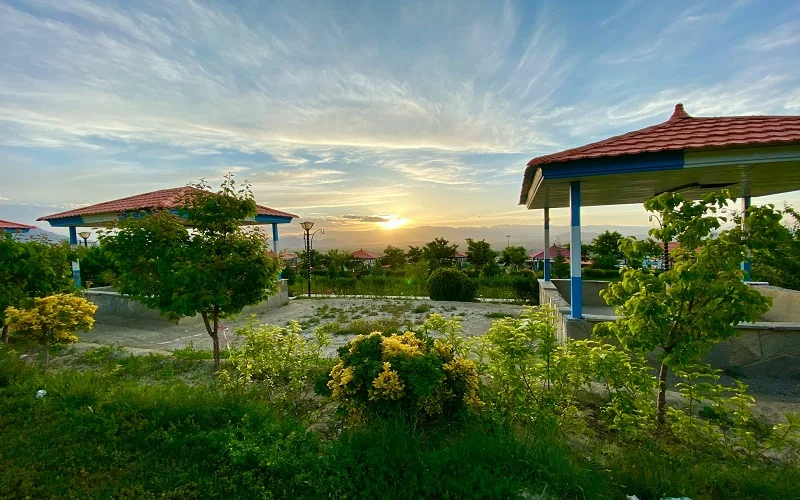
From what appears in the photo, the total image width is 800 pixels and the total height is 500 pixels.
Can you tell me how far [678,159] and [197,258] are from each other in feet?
19.2

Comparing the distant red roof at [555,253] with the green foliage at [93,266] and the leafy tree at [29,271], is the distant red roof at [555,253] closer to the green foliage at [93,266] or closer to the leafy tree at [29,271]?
the leafy tree at [29,271]

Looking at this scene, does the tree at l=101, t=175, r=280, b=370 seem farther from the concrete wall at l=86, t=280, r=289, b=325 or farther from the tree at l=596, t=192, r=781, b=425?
the concrete wall at l=86, t=280, r=289, b=325

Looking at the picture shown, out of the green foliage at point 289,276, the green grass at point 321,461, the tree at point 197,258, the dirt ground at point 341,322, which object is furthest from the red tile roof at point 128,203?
the green grass at point 321,461

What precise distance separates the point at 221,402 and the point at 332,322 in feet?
17.0

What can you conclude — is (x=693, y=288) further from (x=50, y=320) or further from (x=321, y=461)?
(x=50, y=320)

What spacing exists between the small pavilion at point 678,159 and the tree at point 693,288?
200 centimetres

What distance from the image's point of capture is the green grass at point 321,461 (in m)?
2.24

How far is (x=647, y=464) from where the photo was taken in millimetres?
2357

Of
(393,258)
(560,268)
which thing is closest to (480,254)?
(560,268)

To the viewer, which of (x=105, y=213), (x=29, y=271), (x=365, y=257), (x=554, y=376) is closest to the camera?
(x=554, y=376)

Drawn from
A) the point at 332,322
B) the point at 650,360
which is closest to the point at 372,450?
the point at 650,360

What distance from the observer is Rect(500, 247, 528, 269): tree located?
60.7 feet

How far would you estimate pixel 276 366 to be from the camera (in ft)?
12.3

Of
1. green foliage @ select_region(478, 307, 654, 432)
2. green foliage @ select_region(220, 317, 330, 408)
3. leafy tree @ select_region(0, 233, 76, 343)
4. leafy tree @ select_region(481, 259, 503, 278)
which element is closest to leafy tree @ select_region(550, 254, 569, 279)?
leafy tree @ select_region(481, 259, 503, 278)
